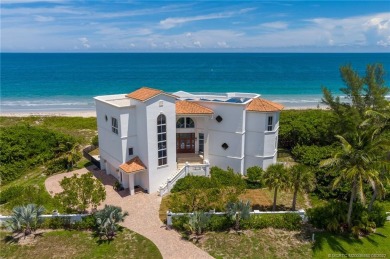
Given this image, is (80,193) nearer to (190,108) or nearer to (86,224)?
(86,224)

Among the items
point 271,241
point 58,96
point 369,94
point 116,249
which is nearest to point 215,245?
point 271,241

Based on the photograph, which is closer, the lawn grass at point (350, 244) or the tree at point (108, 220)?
the lawn grass at point (350, 244)

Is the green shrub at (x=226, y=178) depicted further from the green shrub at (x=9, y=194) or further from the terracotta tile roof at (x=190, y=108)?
the green shrub at (x=9, y=194)

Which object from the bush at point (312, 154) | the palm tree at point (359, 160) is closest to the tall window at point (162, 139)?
the palm tree at point (359, 160)

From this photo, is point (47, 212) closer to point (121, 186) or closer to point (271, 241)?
point (121, 186)

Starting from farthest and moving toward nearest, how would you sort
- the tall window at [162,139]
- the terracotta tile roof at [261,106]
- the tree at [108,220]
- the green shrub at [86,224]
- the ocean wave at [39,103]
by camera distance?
the ocean wave at [39,103]
the terracotta tile roof at [261,106]
the tall window at [162,139]
the green shrub at [86,224]
the tree at [108,220]

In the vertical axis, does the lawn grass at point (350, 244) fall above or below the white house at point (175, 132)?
below
